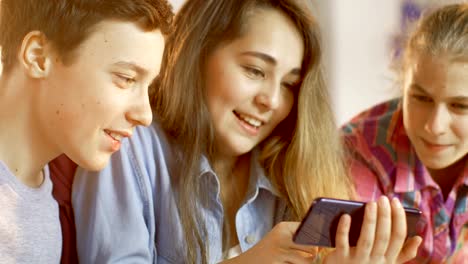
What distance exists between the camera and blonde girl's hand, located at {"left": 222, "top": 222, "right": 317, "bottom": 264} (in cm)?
100

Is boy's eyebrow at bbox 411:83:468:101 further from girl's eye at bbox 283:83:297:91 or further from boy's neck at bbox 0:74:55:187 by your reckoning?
boy's neck at bbox 0:74:55:187

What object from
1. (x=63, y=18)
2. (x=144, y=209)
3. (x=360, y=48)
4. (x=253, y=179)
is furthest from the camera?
(x=360, y=48)

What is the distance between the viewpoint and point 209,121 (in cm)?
116

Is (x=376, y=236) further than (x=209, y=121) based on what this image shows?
No

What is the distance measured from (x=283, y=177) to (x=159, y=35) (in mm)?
392

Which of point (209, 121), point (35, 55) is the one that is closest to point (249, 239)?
point (209, 121)

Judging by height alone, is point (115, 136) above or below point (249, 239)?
above

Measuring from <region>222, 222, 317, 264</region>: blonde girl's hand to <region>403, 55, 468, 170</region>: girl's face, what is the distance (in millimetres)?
382

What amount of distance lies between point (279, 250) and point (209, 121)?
0.25m

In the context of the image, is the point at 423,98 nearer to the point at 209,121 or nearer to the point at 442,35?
the point at 442,35

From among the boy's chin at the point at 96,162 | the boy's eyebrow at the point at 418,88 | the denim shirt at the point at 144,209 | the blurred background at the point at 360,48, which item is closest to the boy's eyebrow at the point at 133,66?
the boy's chin at the point at 96,162

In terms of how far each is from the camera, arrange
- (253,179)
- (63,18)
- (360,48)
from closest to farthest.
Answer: (63,18) < (253,179) < (360,48)

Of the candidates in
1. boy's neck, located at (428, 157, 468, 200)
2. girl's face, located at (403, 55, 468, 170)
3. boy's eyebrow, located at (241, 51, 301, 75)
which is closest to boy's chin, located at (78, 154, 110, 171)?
boy's eyebrow, located at (241, 51, 301, 75)

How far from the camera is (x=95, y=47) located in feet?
2.87
